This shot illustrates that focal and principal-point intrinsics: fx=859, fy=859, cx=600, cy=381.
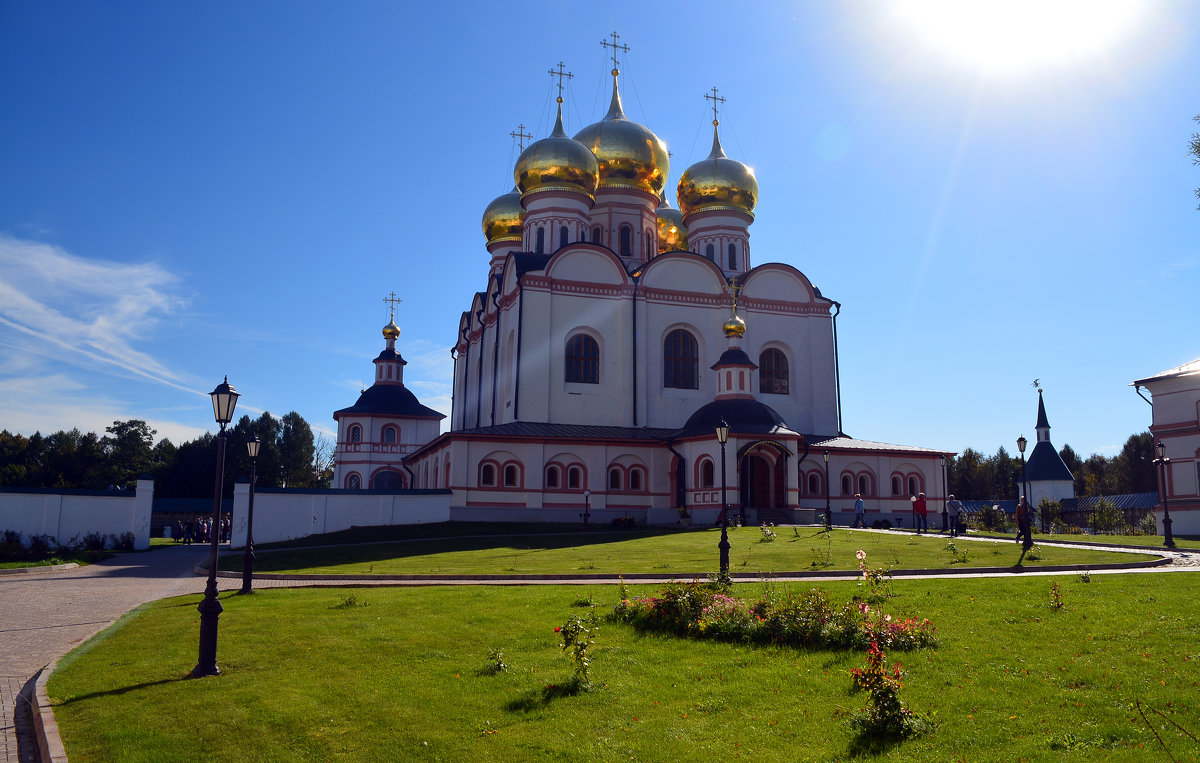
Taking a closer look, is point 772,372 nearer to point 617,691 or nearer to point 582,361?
point 582,361

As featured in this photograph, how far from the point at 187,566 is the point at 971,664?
2113 centimetres

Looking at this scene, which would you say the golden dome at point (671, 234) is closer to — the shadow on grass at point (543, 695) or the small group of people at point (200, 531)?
the small group of people at point (200, 531)

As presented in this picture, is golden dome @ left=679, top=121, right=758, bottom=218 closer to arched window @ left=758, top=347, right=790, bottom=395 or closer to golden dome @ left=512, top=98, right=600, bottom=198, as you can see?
golden dome @ left=512, top=98, right=600, bottom=198

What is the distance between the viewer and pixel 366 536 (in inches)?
1055

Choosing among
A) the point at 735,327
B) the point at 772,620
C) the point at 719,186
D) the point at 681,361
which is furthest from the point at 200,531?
the point at 772,620

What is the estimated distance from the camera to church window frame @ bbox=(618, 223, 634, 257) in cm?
4038

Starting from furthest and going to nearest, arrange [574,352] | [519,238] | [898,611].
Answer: [519,238] → [574,352] → [898,611]

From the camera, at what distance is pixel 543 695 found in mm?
7648

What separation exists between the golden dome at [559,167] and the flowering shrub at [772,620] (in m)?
29.8

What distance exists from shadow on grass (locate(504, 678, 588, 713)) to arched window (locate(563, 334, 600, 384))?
89.3ft

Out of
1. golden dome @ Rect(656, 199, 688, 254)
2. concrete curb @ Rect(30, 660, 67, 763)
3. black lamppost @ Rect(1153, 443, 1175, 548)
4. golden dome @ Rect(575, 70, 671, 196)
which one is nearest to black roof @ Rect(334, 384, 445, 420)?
golden dome @ Rect(656, 199, 688, 254)

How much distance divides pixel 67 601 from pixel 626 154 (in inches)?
1222

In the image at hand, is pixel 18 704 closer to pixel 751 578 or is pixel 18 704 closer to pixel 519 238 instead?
pixel 751 578

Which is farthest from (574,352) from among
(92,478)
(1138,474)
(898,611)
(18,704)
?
(1138,474)
